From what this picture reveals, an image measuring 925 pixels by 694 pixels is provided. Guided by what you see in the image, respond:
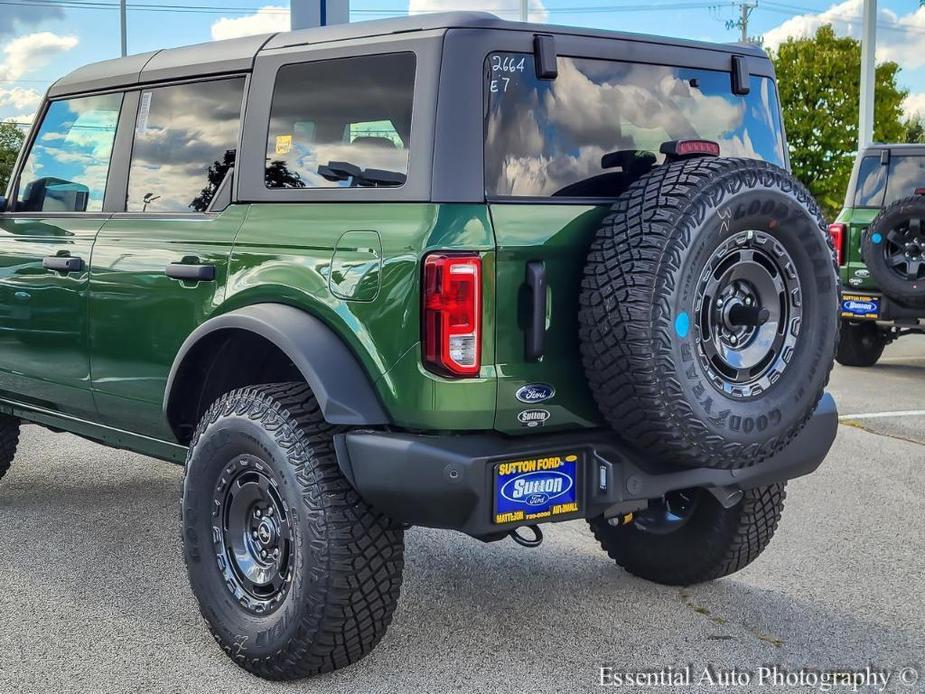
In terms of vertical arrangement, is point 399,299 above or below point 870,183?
below

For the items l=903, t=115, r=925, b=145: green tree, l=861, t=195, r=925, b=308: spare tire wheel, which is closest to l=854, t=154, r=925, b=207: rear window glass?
l=861, t=195, r=925, b=308: spare tire wheel

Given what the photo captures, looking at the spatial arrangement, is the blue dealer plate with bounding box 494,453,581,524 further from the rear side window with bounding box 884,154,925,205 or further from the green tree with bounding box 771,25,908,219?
the green tree with bounding box 771,25,908,219

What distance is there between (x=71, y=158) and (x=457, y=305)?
2.46 metres

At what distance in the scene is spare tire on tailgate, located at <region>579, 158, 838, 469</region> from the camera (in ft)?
10.8

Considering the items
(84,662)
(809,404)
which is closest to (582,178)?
Result: (809,404)

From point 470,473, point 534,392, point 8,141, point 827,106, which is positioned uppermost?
point 827,106

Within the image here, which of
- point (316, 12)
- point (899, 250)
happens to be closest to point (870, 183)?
point (899, 250)

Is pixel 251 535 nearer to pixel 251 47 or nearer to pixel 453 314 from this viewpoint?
pixel 453 314

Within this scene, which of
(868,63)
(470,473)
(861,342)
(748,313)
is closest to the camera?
(470,473)

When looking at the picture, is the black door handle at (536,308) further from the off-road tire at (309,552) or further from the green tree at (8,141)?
the green tree at (8,141)

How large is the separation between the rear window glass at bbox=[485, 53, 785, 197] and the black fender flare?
65 cm

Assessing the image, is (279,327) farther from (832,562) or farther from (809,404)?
(832,562)

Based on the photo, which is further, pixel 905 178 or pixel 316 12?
pixel 905 178

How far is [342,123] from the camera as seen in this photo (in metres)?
3.75
